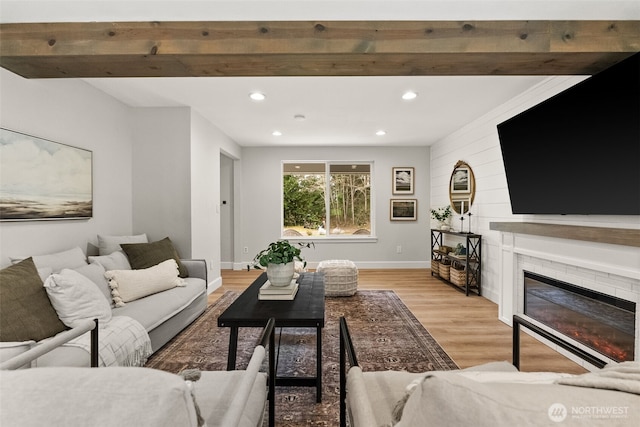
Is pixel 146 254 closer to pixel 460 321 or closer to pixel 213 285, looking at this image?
pixel 213 285

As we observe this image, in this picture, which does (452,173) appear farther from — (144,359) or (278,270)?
(144,359)

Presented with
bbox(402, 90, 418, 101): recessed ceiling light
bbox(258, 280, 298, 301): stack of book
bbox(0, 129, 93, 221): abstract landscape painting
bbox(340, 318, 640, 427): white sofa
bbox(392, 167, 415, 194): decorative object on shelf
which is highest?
bbox(402, 90, 418, 101): recessed ceiling light

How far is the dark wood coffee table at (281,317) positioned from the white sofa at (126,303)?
72cm

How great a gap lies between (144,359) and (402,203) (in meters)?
5.06

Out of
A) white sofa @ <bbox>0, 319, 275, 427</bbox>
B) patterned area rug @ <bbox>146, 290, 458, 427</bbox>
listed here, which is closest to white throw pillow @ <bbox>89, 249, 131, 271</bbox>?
patterned area rug @ <bbox>146, 290, 458, 427</bbox>

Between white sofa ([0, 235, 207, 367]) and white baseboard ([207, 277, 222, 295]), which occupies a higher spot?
white sofa ([0, 235, 207, 367])

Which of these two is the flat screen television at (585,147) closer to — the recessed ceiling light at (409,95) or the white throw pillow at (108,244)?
the recessed ceiling light at (409,95)

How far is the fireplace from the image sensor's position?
2.11 metres

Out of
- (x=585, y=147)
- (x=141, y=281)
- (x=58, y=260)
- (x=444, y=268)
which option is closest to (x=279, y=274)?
(x=141, y=281)

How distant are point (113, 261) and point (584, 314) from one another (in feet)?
12.9

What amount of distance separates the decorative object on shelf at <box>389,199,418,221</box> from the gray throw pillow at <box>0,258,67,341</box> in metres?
5.29

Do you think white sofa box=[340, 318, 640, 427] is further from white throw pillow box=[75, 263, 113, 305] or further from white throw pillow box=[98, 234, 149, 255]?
white throw pillow box=[98, 234, 149, 255]

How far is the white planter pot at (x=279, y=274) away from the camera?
7.93ft

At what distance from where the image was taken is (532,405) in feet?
1.96
